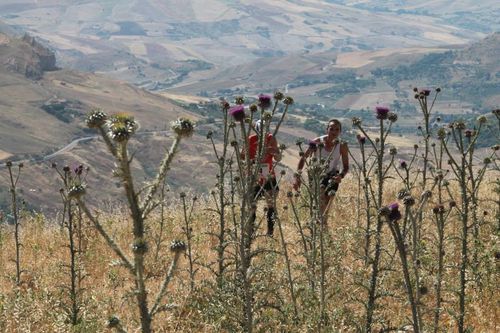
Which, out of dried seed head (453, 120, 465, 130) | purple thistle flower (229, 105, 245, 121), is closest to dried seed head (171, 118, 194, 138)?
purple thistle flower (229, 105, 245, 121)

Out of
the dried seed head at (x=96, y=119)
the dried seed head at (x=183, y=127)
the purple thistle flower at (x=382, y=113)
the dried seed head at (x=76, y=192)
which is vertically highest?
the dried seed head at (x=96, y=119)

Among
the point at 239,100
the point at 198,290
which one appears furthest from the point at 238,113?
the point at 198,290

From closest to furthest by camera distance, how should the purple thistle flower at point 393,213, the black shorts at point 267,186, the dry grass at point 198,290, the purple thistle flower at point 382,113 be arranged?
the purple thistle flower at point 393,213 < the purple thistle flower at point 382,113 < the black shorts at point 267,186 < the dry grass at point 198,290

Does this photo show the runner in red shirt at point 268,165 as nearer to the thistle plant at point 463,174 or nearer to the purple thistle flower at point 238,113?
the purple thistle flower at point 238,113

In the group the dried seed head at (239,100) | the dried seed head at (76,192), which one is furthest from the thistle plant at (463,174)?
the dried seed head at (76,192)

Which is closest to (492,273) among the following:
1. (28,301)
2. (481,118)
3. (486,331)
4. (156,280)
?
(486,331)

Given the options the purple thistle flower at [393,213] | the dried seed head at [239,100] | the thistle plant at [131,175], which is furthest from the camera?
the dried seed head at [239,100]

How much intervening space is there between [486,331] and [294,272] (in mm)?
2812

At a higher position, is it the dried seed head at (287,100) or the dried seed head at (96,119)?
the dried seed head at (96,119)

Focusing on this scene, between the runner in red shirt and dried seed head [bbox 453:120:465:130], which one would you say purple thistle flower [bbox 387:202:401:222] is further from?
dried seed head [bbox 453:120:465:130]

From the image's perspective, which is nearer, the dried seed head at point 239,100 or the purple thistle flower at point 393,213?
the purple thistle flower at point 393,213

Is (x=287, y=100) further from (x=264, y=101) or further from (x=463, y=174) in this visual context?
(x=463, y=174)

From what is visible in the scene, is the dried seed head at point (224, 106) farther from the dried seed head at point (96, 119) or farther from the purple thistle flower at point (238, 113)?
the dried seed head at point (96, 119)

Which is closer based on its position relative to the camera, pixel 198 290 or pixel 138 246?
pixel 138 246
